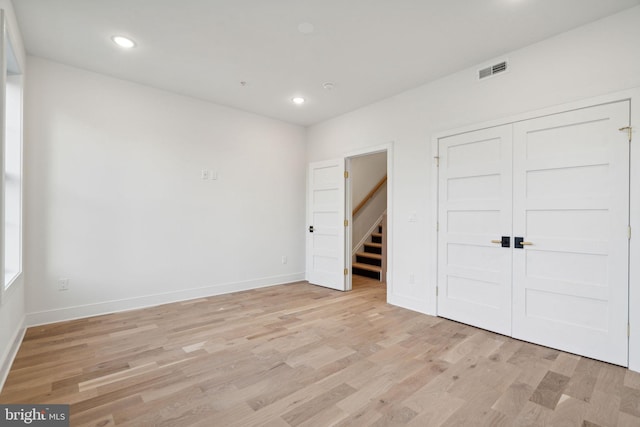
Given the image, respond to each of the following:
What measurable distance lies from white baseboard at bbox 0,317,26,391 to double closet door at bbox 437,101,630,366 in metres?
4.05

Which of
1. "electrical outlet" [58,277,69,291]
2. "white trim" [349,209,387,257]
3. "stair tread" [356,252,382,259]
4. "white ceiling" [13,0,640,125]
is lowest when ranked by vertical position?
"stair tread" [356,252,382,259]

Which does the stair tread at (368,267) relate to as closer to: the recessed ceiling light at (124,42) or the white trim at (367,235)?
the white trim at (367,235)

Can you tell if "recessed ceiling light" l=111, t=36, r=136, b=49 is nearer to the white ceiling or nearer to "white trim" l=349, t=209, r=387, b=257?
the white ceiling

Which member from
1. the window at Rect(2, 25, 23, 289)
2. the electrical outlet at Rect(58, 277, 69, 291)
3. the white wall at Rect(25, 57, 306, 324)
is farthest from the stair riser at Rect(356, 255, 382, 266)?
the window at Rect(2, 25, 23, 289)

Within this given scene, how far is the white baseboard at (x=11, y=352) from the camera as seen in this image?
219cm

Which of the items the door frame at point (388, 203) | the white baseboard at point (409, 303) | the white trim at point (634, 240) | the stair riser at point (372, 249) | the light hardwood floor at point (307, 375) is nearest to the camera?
the light hardwood floor at point (307, 375)

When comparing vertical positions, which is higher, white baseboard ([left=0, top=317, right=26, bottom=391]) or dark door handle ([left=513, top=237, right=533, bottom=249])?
dark door handle ([left=513, top=237, right=533, bottom=249])

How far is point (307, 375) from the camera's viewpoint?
2.28 m

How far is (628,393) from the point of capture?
2.05m

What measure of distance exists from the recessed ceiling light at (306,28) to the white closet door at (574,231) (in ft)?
7.36

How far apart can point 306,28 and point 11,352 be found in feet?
12.5

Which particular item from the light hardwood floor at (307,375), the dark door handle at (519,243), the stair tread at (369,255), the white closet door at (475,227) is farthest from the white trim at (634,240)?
the stair tread at (369,255)

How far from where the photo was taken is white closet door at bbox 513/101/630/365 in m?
2.45

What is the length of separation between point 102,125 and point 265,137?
7.53 feet
